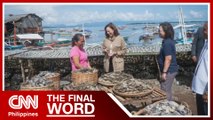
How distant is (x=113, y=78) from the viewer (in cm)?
527

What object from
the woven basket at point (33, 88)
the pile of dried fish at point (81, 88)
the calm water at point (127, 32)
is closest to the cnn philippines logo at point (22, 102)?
the woven basket at point (33, 88)

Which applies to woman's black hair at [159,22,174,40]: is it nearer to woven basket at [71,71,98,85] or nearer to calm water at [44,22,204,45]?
calm water at [44,22,204,45]

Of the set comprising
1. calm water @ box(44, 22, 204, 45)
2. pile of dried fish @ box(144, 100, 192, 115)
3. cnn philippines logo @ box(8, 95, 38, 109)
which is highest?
calm water @ box(44, 22, 204, 45)

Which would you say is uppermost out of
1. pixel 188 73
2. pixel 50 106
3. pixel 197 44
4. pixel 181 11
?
pixel 181 11

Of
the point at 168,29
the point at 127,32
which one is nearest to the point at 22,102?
the point at 127,32

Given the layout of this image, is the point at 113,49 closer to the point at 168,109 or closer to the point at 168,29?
the point at 168,29

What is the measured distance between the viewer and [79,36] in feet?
16.9

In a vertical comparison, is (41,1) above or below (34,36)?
above

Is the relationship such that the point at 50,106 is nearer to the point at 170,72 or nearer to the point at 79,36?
the point at 79,36

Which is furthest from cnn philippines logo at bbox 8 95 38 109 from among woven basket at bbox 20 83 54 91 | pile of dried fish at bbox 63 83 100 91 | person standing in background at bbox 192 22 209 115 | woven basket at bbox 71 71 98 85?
person standing in background at bbox 192 22 209 115

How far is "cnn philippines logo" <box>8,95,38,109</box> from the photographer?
511 centimetres

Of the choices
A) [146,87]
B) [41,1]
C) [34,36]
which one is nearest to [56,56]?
[34,36]

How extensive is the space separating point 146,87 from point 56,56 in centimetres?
114

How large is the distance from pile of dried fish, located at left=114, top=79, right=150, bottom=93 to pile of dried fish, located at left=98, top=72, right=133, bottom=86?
5 centimetres
